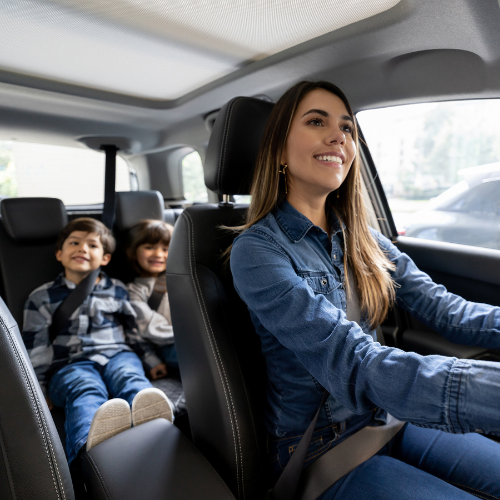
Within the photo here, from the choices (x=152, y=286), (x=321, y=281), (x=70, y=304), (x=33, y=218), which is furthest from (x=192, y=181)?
(x=321, y=281)

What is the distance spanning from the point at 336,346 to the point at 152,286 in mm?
1603

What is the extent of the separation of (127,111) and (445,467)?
234 centimetres

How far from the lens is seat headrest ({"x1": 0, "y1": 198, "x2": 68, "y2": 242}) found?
1.96 m

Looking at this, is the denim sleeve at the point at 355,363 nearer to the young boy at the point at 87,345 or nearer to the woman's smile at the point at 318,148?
the woman's smile at the point at 318,148

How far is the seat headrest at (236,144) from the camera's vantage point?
51.8 inches

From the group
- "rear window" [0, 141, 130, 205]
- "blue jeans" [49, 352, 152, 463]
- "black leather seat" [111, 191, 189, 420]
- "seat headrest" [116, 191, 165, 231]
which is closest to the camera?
"blue jeans" [49, 352, 152, 463]

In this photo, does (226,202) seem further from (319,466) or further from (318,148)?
(319,466)

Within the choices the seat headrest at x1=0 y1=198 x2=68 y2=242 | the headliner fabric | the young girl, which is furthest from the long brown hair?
the seat headrest at x1=0 y1=198 x2=68 y2=242

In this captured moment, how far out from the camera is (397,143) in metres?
1.96

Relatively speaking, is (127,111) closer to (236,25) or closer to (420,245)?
(236,25)

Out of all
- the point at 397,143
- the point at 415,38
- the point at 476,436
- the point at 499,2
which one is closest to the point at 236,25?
the point at 415,38

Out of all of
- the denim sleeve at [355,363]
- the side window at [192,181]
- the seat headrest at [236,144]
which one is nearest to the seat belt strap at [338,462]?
the denim sleeve at [355,363]

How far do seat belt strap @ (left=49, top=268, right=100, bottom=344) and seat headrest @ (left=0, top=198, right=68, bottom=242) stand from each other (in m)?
0.34

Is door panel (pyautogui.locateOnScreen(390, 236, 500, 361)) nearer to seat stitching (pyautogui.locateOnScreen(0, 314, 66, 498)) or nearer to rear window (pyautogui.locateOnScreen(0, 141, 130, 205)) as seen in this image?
seat stitching (pyautogui.locateOnScreen(0, 314, 66, 498))
